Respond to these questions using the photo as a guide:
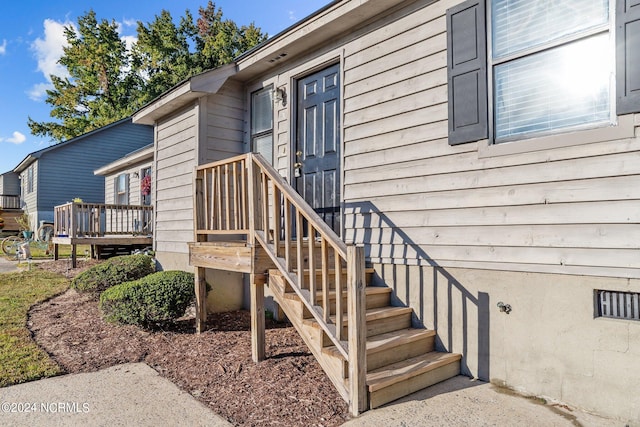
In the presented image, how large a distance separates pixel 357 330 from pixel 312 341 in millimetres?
692

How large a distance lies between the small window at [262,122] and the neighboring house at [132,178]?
6.07 m

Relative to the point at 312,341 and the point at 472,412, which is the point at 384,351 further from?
the point at 472,412

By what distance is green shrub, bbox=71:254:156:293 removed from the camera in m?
6.27

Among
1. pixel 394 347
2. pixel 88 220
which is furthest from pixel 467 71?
pixel 88 220

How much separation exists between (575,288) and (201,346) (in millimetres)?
3341

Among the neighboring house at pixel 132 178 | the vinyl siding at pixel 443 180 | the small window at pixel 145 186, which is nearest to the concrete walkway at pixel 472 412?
the vinyl siding at pixel 443 180

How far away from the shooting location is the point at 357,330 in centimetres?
275

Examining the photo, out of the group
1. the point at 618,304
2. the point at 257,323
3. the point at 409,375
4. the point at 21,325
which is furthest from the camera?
the point at 21,325

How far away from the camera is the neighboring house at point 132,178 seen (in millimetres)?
11773

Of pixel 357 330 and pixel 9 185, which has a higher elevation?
pixel 9 185

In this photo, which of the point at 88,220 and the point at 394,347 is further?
the point at 88,220

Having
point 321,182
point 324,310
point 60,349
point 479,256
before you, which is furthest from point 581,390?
point 60,349

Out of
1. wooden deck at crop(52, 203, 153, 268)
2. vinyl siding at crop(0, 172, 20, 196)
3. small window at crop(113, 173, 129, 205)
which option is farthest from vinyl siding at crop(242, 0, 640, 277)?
vinyl siding at crop(0, 172, 20, 196)

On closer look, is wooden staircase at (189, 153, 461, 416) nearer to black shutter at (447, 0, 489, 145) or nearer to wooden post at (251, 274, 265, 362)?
wooden post at (251, 274, 265, 362)
